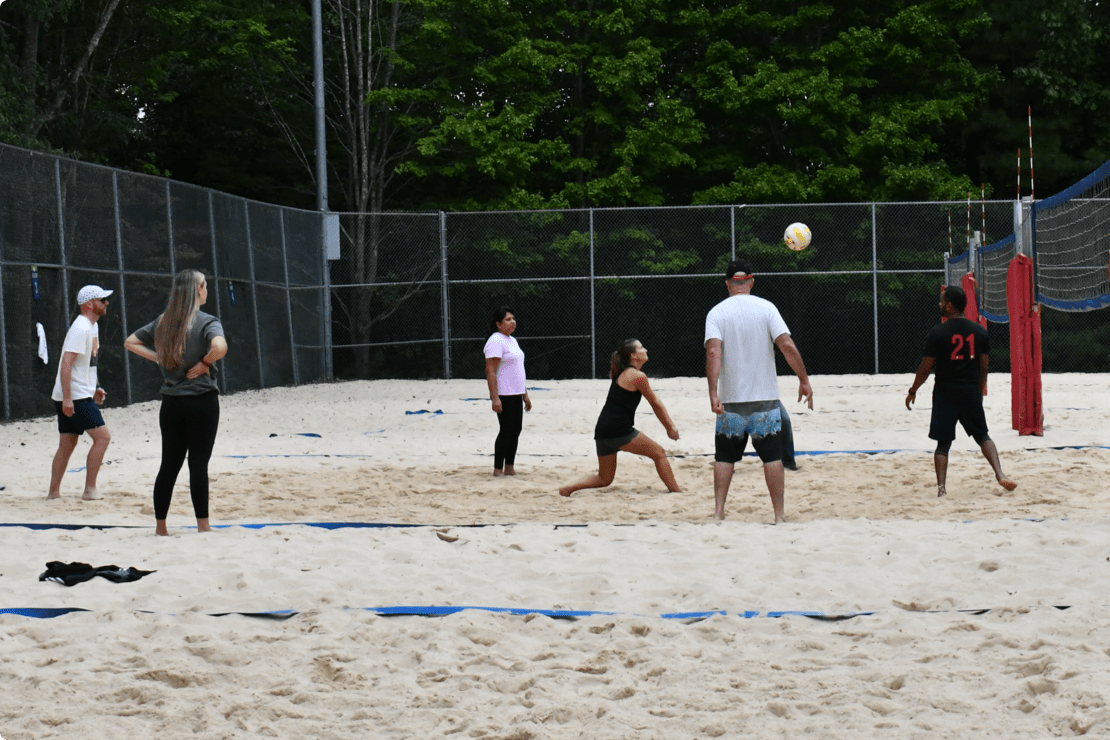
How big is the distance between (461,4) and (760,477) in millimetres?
18380

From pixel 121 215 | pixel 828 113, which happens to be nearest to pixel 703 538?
pixel 121 215

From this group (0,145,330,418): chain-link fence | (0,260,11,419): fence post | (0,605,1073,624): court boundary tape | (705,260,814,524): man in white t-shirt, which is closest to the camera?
(0,605,1073,624): court boundary tape

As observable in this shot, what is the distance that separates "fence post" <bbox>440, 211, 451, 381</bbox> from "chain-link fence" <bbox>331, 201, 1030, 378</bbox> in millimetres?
36

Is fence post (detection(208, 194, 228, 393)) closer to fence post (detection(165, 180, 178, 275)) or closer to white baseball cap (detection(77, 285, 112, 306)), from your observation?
fence post (detection(165, 180, 178, 275))

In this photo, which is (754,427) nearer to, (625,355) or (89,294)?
(625,355)

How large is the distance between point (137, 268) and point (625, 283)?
8743 mm

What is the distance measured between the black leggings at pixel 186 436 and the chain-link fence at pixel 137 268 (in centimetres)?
Answer: 741

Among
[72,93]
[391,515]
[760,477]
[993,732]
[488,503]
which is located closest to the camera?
[993,732]

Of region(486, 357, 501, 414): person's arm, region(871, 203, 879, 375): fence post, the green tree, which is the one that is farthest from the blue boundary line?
the green tree

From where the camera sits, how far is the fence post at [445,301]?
830 inches

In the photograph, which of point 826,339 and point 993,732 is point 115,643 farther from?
point 826,339

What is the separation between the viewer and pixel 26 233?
44.0 feet

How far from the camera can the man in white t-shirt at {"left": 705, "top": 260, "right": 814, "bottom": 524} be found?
6.80 metres

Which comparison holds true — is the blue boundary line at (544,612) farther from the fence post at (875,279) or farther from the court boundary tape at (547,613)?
the fence post at (875,279)
